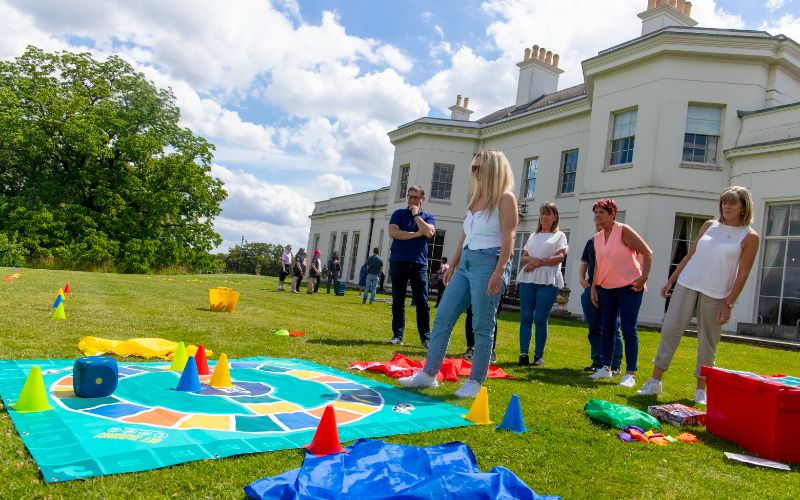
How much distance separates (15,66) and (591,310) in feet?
120

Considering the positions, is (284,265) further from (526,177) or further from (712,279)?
(712,279)

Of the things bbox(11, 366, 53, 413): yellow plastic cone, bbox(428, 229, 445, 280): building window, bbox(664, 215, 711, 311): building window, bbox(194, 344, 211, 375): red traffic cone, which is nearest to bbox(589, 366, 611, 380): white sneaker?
bbox(194, 344, 211, 375): red traffic cone

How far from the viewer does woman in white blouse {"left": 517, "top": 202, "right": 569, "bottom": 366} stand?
6.60 m

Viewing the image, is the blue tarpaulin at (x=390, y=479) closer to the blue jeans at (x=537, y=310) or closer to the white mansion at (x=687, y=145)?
the blue jeans at (x=537, y=310)

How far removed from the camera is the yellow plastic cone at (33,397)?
3.05m

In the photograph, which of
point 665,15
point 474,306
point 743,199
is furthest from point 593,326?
point 665,15

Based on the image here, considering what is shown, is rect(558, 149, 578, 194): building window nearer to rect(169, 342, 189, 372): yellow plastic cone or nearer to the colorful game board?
the colorful game board

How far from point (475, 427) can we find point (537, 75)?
25.2 metres

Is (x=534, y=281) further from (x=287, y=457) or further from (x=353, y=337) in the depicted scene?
(x=287, y=457)

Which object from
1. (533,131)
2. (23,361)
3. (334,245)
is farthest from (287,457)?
(334,245)

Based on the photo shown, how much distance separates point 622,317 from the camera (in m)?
6.11

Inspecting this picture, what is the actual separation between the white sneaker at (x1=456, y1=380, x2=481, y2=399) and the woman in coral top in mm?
2043

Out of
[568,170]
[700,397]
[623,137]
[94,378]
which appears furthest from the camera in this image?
[568,170]

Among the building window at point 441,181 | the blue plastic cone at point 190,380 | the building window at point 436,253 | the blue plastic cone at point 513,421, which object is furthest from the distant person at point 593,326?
the building window at point 441,181
